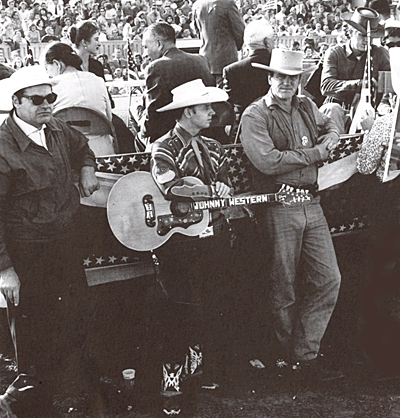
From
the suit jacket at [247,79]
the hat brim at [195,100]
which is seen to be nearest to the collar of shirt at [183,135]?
the hat brim at [195,100]

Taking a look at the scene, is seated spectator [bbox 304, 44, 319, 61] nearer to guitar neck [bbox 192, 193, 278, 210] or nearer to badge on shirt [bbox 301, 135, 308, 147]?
badge on shirt [bbox 301, 135, 308, 147]

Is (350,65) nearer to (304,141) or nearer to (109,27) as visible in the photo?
(304,141)

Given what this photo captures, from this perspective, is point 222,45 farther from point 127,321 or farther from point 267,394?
point 267,394

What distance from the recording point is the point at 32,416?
14.4 feet

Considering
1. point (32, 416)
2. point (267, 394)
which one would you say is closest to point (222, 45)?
point (267, 394)

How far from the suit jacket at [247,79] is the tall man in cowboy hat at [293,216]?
1.23 metres

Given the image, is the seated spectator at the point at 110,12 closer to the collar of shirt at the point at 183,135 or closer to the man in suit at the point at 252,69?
the man in suit at the point at 252,69

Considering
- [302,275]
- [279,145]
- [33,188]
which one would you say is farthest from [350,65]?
[33,188]

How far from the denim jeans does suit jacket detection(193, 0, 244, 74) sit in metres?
3.08

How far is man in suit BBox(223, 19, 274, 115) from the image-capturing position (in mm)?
6207

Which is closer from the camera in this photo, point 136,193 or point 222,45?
point 136,193

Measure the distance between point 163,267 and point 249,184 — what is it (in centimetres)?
119

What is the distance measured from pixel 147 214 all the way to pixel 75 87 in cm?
147

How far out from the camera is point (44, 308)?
171 inches
